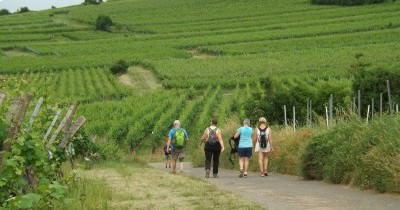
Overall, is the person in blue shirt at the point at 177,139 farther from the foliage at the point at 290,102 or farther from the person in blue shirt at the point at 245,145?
the foliage at the point at 290,102

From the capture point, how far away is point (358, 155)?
51.7ft

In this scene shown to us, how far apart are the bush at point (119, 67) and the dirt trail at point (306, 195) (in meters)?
62.5

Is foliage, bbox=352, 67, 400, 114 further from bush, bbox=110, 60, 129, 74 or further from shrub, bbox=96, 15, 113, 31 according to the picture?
shrub, bbox=96, 15, 113, 31

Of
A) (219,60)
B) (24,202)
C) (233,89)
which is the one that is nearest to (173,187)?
(24,202)

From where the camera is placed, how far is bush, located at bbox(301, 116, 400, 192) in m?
14.3

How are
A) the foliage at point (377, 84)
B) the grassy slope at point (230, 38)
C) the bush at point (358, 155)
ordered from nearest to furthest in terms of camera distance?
the bush at point (358, 155)
the foliage at point (377, 84)
the grassy slope at point (230, 38)

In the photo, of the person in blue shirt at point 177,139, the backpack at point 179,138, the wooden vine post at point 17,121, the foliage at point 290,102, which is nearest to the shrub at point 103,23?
the foliage at point 290,102

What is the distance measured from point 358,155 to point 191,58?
72391 mm

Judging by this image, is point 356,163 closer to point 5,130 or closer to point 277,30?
point 5,130

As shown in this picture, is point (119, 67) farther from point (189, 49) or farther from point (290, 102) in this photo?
point (290, 102)

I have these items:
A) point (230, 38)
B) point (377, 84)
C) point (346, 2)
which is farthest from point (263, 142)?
point (346, 2)

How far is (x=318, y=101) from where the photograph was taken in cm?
4031

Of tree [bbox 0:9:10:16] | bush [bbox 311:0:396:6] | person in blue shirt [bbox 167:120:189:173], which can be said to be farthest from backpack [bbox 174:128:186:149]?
tree [bbox 0:9:10:16]

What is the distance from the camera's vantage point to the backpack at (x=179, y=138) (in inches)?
888
